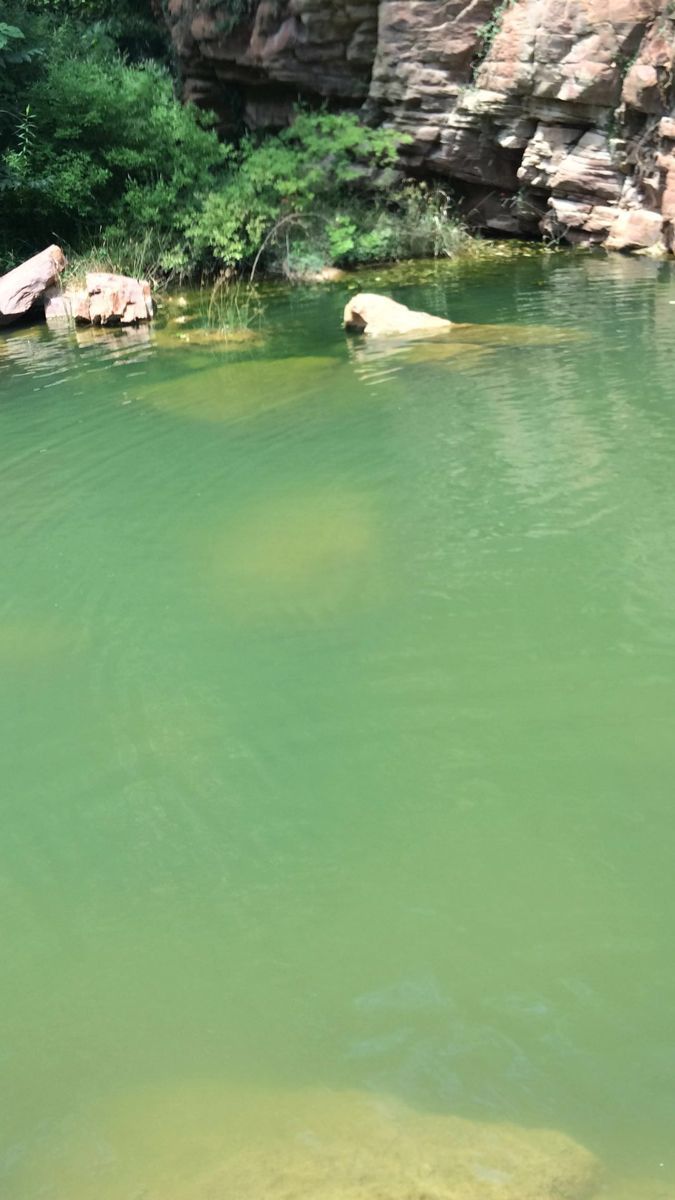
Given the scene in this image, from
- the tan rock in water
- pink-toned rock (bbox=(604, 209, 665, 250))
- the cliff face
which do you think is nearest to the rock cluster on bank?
the tan rock in water

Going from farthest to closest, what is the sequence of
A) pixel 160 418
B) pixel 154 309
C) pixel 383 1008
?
pixel 154 309, pixel 160 418, pixel 383 1008

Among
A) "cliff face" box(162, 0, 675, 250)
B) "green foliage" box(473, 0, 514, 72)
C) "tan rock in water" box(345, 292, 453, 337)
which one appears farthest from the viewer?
"green foliage" box(473, 0, 514, 72)

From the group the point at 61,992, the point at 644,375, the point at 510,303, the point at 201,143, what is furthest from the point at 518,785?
the point at 201,143

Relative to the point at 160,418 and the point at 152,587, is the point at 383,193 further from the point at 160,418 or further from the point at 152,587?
the point at 152,587

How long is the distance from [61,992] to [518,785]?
148cm

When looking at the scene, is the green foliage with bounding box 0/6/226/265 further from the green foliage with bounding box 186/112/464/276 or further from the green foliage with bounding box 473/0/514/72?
the green foliage with bounding box 473/0/514/72

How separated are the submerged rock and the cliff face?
12240 mm

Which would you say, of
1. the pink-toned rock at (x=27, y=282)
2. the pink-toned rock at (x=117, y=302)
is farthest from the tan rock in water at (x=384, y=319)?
the pink-toned rock at (x=27, y=282)

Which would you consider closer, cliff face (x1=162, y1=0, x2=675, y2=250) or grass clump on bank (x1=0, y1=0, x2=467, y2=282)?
cliff face (x1=162, y1=0, x2=675, y2=250)

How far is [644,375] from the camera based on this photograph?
771 cm

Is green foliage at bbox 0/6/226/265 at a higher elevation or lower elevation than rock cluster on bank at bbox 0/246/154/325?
higher

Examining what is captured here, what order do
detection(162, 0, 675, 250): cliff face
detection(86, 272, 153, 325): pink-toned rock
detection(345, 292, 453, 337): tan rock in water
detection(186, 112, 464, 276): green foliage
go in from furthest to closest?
detection(186, 112, 464, 276): green foliage < detection(162, 0, 675, 250): cliff face < detection(86, 272, 153, 325): pink-toned rock < detection(345, 292, 453, 337): tan rock in water

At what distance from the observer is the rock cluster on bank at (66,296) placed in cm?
1229

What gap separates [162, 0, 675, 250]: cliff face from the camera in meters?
12.8
